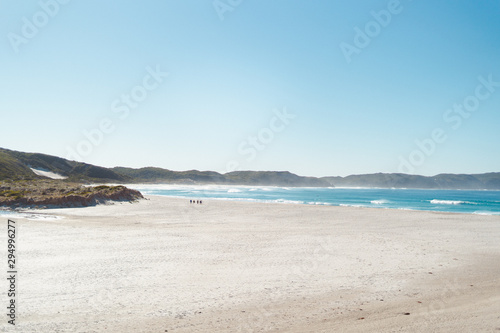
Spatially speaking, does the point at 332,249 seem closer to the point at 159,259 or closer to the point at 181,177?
the point at 159,259

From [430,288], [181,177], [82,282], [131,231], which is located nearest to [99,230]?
[131,231]

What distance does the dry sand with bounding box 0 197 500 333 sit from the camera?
21.7ft

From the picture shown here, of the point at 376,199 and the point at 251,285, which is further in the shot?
the point at 376,199

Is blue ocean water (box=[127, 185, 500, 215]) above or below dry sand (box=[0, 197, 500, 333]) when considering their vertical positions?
above

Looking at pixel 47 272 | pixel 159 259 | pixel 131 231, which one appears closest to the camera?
pixel 47 272

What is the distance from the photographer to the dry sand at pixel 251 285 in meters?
6.61

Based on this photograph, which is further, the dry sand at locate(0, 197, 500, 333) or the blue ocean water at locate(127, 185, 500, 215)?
the blue ocean water at locate(127, 185, 500, 215)

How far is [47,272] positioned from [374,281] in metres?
9.96

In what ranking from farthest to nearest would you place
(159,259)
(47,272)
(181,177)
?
(181,177)
(159,259)
(47,272)

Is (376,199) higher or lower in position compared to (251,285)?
higher

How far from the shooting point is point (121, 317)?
6695 millimetres

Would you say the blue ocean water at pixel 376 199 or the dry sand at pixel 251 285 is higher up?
the blue ocean water at pixel 376 199

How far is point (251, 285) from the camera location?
902 cm

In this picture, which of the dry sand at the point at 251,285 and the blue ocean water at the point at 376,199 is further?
the blue ocean water at the point at 376,199
